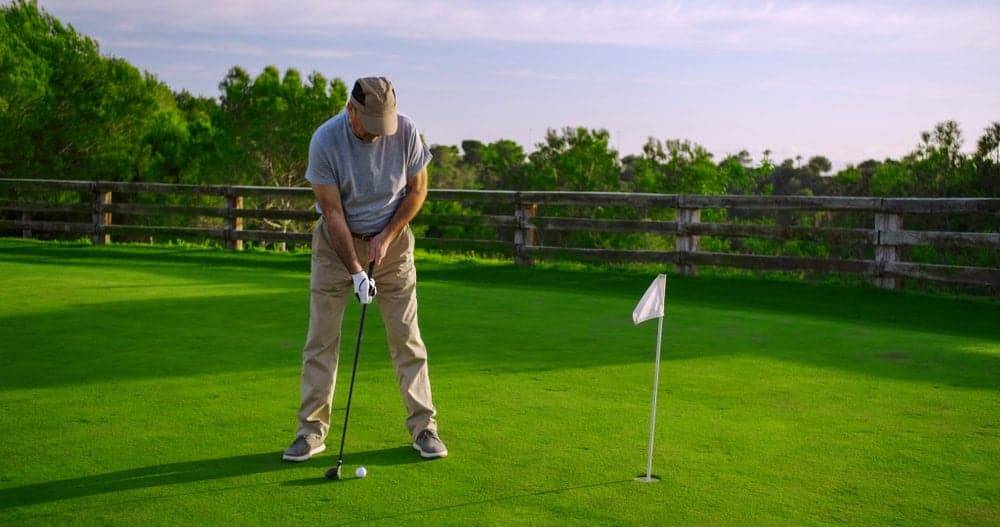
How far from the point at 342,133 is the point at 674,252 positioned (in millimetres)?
9684

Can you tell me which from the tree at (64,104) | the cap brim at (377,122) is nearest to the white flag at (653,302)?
the cap brim at (377,122)

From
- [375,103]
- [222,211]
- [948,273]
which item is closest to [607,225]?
[948,273]

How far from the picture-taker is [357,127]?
4.92 meters

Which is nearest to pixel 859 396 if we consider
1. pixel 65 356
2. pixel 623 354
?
pixel 623 354

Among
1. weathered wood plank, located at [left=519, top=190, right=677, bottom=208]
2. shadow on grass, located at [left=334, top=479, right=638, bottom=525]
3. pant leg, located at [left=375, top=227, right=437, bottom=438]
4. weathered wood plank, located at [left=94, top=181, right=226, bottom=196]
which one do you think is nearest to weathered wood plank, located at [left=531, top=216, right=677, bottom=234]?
weathered wood plank, located at [left=519, top=190, right=677, bottom=208]

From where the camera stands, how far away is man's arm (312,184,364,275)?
4.96 metres

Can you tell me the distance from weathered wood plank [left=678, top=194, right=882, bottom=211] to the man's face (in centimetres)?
867

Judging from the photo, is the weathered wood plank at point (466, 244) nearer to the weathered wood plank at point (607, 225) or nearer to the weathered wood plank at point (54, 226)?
the weathered wood plank at point (607, 225)

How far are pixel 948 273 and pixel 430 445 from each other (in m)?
8.39

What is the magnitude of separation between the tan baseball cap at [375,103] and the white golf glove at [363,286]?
1.97ft

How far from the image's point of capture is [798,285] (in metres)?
13.2

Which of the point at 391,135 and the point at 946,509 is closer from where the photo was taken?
the point at 946,509

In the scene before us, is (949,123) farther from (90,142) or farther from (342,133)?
(90,142)

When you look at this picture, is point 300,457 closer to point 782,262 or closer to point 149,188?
point 782,262
